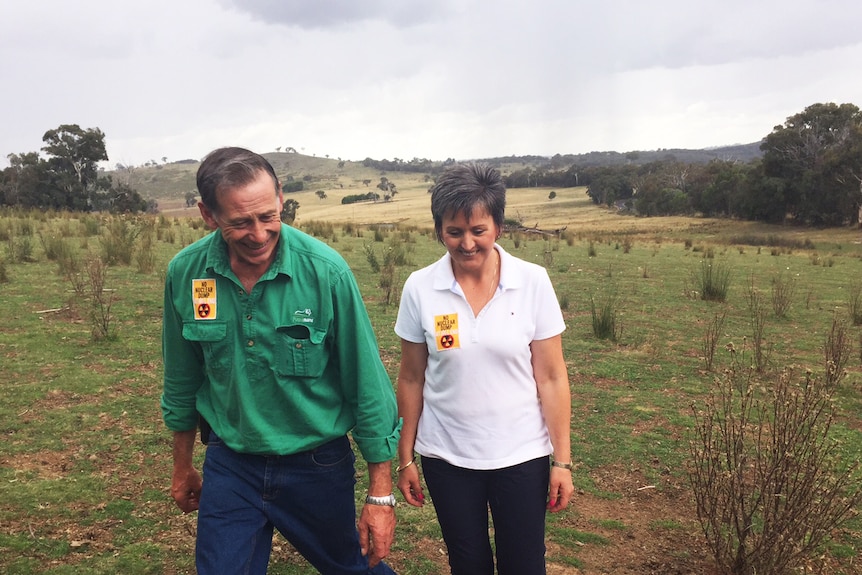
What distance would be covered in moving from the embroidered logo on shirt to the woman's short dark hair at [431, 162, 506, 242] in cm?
57

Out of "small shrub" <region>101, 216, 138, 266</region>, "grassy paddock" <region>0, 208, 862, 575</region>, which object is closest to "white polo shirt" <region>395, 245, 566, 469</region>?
"grassy paddock" <region>0, 208, 862, 575</region>

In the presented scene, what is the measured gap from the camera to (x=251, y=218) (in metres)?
2.04

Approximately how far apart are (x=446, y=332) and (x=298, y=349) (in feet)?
1.74

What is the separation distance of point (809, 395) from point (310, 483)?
2360 millimetres

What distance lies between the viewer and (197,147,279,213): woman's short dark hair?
2.02 m

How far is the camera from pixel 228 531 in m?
2.11

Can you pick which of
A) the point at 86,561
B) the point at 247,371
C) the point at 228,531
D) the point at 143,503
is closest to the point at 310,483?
the point at 228,531

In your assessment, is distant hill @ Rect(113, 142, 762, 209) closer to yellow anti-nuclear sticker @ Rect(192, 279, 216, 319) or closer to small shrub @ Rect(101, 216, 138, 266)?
small shrub @ Rect(101, 216, 138, 266)

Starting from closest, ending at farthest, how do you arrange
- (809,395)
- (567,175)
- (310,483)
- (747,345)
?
(310,483) → (809,395) → (747,345) → (567,175)

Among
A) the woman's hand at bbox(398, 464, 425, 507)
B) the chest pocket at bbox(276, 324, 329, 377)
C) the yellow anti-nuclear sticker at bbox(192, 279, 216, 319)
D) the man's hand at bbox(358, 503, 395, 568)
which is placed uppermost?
the yellow anti-nuclear sticker at bbox(192, 279, 216, 319)

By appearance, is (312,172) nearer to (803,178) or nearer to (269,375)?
(803,178)

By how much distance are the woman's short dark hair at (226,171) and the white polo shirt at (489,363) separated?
755 mm

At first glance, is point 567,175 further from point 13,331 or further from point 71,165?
point 13,331

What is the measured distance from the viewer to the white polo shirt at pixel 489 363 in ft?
7.38
